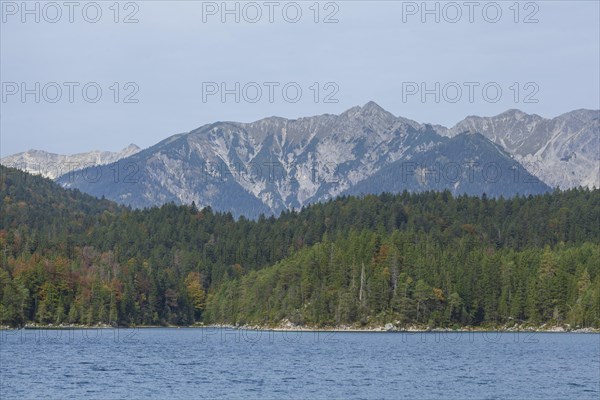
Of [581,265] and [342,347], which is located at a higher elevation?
[581,265]

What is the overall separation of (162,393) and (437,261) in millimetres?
122275

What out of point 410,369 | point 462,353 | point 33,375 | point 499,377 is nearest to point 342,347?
point 462,353

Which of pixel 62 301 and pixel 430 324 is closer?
pixel 430 324

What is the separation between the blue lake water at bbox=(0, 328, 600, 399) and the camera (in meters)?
79.2

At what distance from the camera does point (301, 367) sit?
102 meters

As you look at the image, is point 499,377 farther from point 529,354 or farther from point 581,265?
point 581,265

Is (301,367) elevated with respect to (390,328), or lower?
lower

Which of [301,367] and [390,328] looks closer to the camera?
[301,367]

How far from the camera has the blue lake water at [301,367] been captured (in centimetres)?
7925

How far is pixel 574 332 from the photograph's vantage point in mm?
181000

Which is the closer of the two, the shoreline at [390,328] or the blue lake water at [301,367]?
the blue lake water at [301,367]

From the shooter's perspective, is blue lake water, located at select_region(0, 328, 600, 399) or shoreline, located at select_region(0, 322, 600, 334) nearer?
blue lake water, located at select_region(0, 328, 600, 399)

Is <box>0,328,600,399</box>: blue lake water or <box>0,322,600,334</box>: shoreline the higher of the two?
<box>0,322,600,334</box>: shoreline

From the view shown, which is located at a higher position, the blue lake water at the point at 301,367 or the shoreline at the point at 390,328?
the shoreline at the point at 390,328
